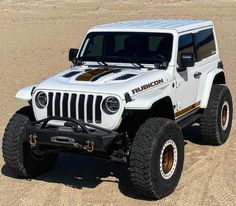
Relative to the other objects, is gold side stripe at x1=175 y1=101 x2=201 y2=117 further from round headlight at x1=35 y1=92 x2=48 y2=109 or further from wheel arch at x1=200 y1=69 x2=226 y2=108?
round headlight at x1=35 y1=92 x2=48 y2=109

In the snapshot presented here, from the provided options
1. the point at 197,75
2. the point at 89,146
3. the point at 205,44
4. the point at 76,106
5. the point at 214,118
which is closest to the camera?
the point at 89,146

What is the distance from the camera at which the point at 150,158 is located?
592cm

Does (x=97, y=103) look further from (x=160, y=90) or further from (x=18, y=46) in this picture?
(x=18, y=46)

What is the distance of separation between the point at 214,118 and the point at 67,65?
8973mm

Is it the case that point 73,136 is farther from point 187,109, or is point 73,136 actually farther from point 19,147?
point 187,109

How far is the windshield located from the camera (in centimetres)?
716

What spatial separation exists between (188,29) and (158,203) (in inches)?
106

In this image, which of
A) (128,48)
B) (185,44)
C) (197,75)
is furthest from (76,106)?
(197,75)

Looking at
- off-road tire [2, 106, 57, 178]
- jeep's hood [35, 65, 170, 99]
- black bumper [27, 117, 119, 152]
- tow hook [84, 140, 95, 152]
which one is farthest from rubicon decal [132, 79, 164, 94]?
off-road tire [2, 106, 57, 178]

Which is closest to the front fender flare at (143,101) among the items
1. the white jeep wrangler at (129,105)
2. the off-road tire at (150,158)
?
the white jeep wrangler at (129,105)

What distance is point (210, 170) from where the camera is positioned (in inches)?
284

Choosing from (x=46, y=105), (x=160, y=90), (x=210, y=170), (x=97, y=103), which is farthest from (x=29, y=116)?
(x=210, y=170)

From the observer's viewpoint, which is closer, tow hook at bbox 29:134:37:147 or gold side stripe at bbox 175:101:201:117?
tow hook at bbox 29:134:37:147

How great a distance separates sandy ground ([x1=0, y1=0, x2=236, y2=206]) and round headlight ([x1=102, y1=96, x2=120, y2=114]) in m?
1.07
